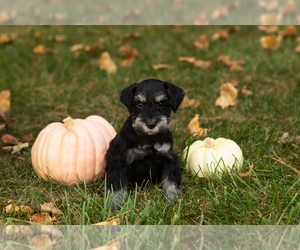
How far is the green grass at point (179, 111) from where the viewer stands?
3.29 meters

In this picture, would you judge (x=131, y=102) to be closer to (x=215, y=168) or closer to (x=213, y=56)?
(x=215, y=168)

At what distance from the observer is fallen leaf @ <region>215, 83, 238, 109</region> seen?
6.02 meters

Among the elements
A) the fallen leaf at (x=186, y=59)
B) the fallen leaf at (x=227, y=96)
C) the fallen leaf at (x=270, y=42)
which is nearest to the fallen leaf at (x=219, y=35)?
the fallen leaf at (x=270, y=42)

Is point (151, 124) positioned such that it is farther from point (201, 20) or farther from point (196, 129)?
point (201, 20)

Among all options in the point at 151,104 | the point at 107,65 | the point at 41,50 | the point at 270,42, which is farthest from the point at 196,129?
the point at 41,50

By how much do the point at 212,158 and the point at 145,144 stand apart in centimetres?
89

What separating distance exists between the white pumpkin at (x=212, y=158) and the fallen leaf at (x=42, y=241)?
6.30 feet

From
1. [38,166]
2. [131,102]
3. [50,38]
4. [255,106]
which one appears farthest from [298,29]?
[38,166]

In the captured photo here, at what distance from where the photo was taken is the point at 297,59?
7.40 metres

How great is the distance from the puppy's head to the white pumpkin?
2.47ft

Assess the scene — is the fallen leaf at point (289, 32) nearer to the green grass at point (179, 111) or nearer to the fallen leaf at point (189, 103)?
the green grass at point (179, 111)

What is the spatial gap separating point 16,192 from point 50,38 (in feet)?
19.5

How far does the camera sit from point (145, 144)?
3.65 metres

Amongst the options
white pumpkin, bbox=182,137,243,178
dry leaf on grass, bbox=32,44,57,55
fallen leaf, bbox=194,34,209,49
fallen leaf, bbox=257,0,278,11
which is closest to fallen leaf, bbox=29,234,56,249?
white pumpkin, bbox=182,137,243,178
